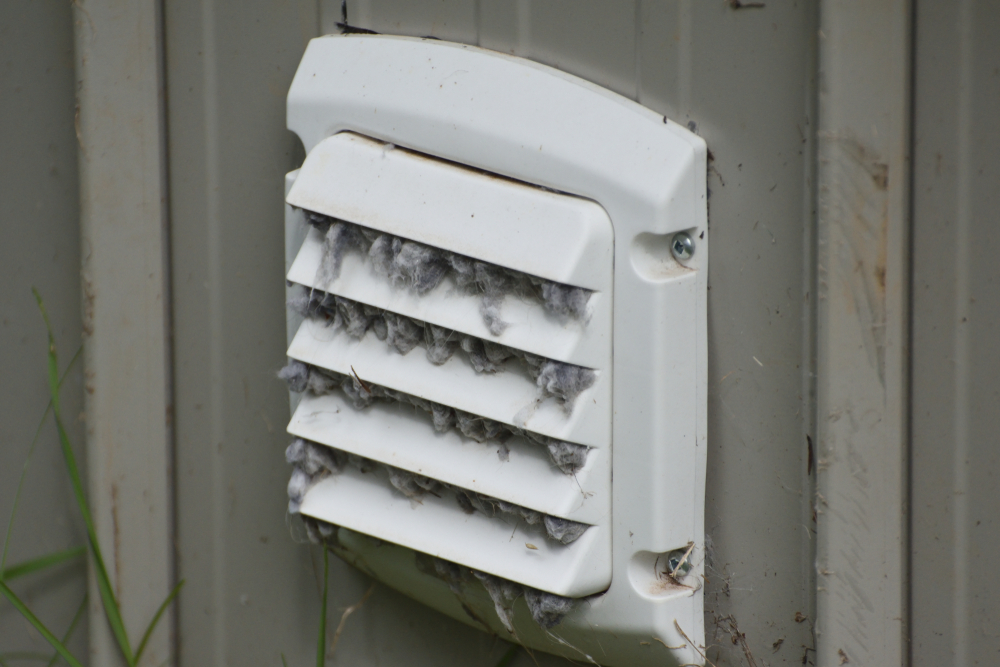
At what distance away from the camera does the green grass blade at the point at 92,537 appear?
1.02 m

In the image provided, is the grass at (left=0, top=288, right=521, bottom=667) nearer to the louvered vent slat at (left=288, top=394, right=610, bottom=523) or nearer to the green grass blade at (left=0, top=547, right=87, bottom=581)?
the green grass blade at (left=0, top=547, right=87, bottom=581)

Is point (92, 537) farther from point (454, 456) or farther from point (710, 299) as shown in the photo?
point (710, 299)

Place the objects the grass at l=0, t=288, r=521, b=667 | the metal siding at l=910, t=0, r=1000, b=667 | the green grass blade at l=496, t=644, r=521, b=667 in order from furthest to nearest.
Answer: the grass at l=0, t=288, r=521, b=667 → the green grass blade at l=496, t=644, r=521, b=667 → the metal siding at l=910, t=0, r=1000, b=667

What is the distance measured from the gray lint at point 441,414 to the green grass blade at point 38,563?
48 cm

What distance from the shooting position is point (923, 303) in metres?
0.70

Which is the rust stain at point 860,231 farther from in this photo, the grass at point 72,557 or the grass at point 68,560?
the grass at point 72,557

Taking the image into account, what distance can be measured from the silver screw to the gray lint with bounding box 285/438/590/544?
0.26 m

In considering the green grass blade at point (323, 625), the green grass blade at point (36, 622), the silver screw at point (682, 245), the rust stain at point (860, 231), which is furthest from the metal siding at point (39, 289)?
the rust stain at point (860, 231)

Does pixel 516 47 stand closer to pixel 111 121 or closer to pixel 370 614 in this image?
pixel 111 121

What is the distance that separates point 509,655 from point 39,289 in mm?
786

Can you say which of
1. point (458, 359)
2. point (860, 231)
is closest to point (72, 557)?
point (458, 359)

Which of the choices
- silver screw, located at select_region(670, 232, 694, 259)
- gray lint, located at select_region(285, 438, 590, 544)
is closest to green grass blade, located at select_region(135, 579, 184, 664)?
gray lint, located at select_region(285, 438, 590, 544)

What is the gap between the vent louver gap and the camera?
695 millimetres

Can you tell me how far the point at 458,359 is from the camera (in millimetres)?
749
